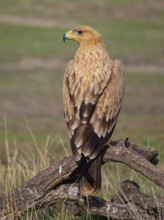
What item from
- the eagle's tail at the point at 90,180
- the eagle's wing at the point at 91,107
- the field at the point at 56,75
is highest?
→ the field at the point at 56,75

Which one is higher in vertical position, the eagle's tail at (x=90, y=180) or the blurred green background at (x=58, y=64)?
the blurred green background at (x=58, y=64)

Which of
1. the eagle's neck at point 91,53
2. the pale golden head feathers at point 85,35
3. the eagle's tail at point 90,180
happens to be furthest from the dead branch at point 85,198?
the pale golden head feathers at point 85,35

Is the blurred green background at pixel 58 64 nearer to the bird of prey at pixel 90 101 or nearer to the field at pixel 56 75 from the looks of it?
the field at pixel 56 75

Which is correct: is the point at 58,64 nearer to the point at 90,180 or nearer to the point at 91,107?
the point at 91,107

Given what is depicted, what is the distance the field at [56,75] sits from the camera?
12.7 m

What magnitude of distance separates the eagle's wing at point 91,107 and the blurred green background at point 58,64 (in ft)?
5.91

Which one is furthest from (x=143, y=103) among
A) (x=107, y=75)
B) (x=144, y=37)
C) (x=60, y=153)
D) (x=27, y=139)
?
(x=107, y=75)

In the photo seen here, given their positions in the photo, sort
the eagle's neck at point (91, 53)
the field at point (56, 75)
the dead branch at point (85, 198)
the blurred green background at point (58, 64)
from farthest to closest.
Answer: the blurred green background at point (58, 64), the field at point (56, 75), the eagle's neck at point (91, 53), the dead branch at point (85, 198)

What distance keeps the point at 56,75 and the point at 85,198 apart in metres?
16.5

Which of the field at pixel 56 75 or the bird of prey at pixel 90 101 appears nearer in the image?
the bird of prey at pixel 90 101

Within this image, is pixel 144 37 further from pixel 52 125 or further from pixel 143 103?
pixel 52 125

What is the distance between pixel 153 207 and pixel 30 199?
917mm

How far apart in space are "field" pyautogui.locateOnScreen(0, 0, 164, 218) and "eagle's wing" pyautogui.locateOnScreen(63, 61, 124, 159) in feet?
3.86

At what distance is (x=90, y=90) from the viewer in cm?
814
